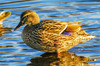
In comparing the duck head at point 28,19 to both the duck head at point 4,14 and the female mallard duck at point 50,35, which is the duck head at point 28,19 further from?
the duck head at point 4,14

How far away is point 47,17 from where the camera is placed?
11812 millimetres

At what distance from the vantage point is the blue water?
842cm

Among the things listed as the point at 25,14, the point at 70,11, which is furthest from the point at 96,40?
the point at 70,11

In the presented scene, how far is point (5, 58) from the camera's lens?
27.3ft

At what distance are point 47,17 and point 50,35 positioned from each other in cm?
347

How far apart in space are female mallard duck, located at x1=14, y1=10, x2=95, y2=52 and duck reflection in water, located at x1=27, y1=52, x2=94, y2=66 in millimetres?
193

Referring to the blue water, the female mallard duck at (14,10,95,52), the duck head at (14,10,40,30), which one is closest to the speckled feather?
the female mallard duck at (14,10,95,52)

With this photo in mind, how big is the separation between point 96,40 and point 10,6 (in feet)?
16.5

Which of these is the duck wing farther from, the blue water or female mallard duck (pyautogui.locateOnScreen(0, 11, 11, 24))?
female mallard duck (pyautogui.locateOnScreen(0, 11, 11, 24))

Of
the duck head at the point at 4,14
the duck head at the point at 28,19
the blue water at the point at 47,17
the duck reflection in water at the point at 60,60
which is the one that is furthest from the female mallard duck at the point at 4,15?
the duck reflection in water at the point at 60,60

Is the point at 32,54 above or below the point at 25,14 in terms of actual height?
below

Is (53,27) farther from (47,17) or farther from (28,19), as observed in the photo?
(47,17)

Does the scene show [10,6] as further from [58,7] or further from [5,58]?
[5,58]

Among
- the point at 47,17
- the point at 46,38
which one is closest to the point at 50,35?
the point at 46,38
